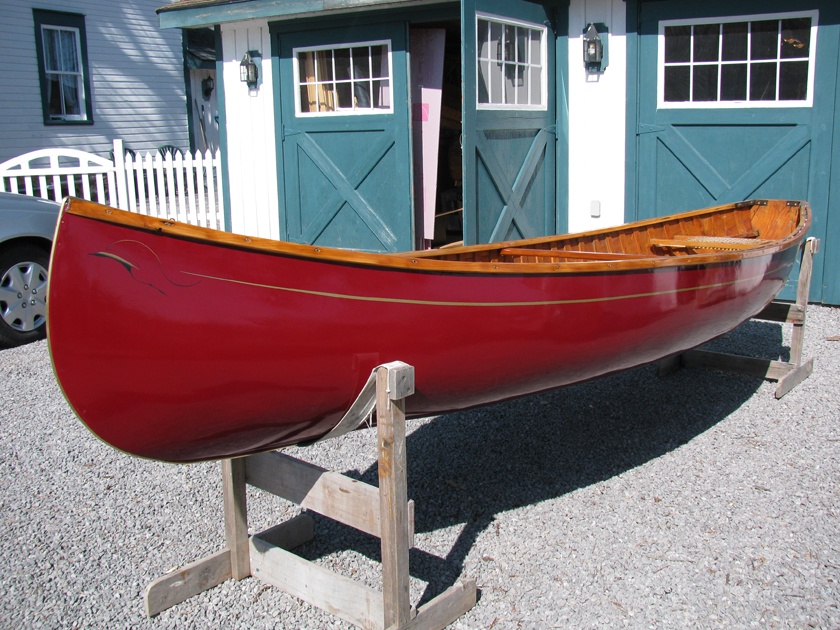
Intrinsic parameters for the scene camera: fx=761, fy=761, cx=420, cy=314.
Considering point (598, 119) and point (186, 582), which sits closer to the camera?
point (186, 582)

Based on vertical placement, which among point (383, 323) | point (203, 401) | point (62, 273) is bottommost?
point (203, 401)

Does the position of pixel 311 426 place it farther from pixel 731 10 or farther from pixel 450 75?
pixel 450 75

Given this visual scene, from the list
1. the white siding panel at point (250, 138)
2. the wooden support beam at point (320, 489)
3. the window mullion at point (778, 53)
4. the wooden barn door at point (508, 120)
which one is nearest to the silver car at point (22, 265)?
the white siding panel at point (250, 138)

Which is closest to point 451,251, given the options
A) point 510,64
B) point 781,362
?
point 781,362

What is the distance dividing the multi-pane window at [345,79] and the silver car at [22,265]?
331cm

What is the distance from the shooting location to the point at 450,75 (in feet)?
34.4

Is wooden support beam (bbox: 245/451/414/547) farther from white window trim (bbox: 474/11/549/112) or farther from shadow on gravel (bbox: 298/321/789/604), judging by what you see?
white window trim (bbox: 474/11/549/112)

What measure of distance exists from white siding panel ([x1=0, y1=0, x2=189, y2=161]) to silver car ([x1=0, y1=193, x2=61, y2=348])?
7667mm

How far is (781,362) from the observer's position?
4.93 meters

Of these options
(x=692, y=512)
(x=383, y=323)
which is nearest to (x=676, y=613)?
(x=692, y=512)

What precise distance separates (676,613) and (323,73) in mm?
7253

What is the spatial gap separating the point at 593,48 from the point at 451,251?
4.19 meters

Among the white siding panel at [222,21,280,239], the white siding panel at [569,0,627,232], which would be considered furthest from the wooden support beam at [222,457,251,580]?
the white siding panel at [222,21,280,239]

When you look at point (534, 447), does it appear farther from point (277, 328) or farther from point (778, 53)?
point (778, 53)
